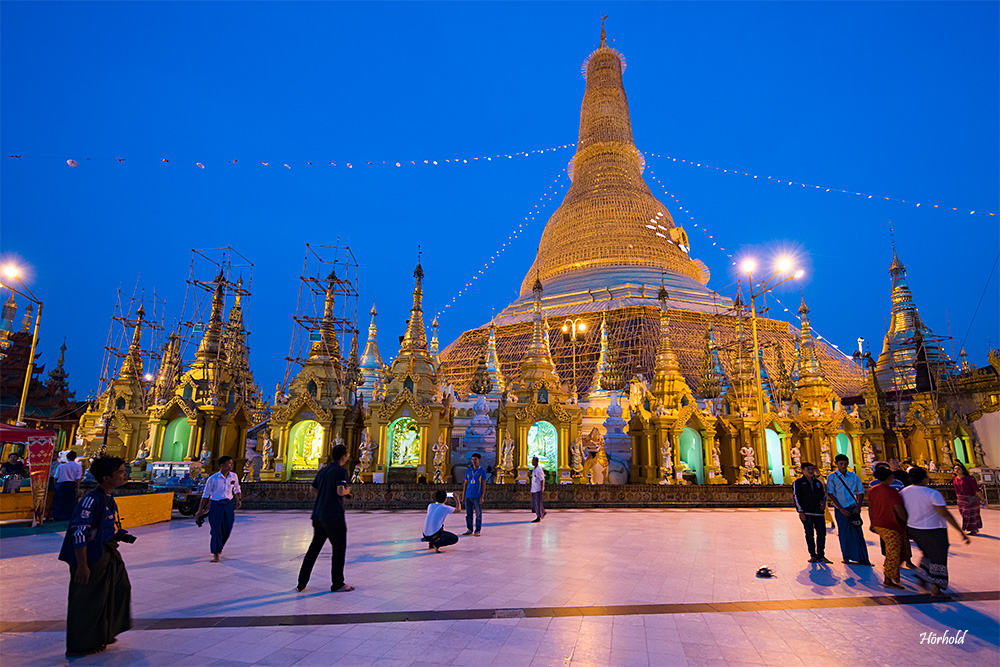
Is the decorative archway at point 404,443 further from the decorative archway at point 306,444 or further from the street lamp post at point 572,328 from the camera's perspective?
the street lamp post at point 572,328

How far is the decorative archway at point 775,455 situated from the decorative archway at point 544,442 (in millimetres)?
10969

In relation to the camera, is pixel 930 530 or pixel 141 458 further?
pixel 141 458

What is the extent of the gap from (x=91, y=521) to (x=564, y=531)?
9424 mm

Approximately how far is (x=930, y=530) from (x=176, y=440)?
24.8 metres

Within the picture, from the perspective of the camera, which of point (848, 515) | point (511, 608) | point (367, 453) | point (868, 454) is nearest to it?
point (511, 608)

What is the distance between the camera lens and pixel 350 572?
7.66 meters

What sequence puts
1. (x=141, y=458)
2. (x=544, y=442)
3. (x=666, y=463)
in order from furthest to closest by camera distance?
(x=544, y=442), (x=141, y=458), (x=666, y=463)

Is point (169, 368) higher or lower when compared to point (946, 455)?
higher

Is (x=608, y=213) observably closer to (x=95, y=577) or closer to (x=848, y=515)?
(x=848, y=515)

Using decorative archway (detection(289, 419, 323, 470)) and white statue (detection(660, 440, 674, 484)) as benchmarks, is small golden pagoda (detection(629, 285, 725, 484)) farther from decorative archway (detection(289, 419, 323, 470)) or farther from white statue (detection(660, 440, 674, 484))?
decorative archway (detection(289, 419, 323, 470))

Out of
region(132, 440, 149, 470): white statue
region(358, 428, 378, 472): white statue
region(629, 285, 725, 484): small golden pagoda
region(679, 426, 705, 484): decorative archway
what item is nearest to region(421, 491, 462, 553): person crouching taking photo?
region(358, 428, 378, 472): white statue

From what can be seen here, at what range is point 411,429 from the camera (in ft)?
74.0

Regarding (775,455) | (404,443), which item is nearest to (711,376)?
(775,455)

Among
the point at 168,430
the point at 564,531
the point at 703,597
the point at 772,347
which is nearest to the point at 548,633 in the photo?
the point at 703,597
